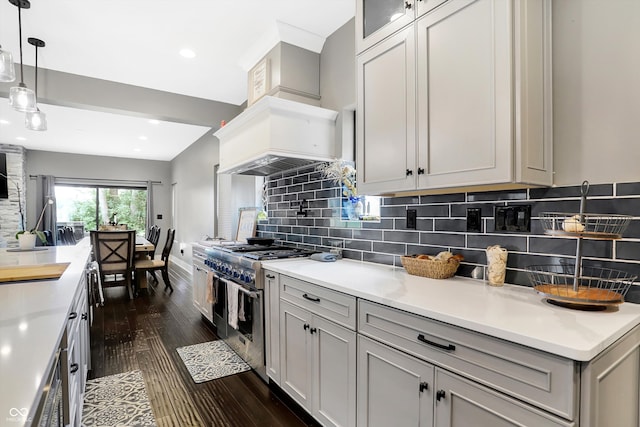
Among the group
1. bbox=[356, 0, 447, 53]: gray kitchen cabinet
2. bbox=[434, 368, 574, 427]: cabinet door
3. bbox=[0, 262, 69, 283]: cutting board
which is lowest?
bbox=[434, 368, 574, 427]: cabinet door

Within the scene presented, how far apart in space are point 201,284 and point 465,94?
328 cm

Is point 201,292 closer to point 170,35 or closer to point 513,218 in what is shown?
point 170,35

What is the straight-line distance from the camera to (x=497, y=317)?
1.08m

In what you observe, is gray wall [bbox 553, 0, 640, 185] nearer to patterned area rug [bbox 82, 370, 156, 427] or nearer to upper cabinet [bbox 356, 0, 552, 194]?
upper cabinet [bbox 356, 0, 552, 194]

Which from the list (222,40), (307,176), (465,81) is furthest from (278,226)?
(465,81)

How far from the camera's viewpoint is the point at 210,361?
2.72 metres

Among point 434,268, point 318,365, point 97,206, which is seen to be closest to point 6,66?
point 318,365

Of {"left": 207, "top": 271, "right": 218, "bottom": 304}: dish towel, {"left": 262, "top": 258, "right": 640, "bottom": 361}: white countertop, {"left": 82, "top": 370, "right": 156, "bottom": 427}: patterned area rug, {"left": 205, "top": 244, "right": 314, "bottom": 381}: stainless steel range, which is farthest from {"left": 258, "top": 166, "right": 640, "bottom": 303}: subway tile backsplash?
{"left": 82, "top": 370, "right": 156, "bottom": 427}: patterned area rug

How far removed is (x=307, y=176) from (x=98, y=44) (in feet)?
6.87

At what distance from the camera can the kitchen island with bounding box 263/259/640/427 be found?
888 millimetres

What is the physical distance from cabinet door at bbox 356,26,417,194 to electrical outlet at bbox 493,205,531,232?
450mm

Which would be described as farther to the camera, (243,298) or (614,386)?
(243,298)

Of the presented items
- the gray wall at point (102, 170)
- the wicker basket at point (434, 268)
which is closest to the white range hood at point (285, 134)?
the wicker basket at point (434, 268)

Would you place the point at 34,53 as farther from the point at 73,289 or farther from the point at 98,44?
the point at 73,289
